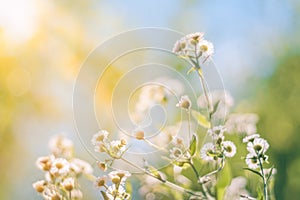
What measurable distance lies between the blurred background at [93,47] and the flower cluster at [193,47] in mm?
1159

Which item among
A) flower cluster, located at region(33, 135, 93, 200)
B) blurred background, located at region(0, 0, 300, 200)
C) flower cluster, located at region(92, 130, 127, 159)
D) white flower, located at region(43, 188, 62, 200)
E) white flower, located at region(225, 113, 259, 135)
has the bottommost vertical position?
white flower, located at region(43, 188, 62, 200)

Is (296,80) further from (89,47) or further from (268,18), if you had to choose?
(89,47)

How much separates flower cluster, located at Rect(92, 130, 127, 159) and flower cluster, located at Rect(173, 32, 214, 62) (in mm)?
127

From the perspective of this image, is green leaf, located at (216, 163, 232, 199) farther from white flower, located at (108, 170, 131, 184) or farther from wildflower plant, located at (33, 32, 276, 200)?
white flower, located at (108, 170, 131, 184)

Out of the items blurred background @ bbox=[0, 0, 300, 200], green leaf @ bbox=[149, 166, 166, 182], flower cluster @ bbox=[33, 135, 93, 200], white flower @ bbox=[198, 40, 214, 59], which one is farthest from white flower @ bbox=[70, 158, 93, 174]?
blurred background @ bbox=[0, 0, 300, 200]

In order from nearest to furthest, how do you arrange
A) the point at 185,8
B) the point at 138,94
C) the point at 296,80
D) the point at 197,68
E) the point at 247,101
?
the point at 197,68 → the point at 138,94 → the point at 247,101 → the point at 296,80 → the point at 185,8

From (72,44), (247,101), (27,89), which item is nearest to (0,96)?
(27,89)

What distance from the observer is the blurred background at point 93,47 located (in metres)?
2.07

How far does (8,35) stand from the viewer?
8.30ft

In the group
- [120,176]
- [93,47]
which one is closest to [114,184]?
[120,176]

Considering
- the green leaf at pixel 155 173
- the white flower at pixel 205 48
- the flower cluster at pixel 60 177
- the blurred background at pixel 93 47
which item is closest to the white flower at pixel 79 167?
the flower cluster at pixel 60 177

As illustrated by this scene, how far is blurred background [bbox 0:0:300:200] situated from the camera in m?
2.07

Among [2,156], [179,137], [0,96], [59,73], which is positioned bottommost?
[179,137]

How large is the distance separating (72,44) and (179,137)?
1.97m
